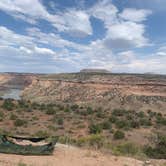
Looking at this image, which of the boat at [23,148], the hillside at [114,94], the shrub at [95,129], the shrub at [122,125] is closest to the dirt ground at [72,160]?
the boat at [23,148]

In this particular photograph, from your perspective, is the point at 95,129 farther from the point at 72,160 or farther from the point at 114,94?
the point at 114,94

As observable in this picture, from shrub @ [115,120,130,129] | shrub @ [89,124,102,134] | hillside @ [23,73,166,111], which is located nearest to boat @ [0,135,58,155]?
shrub @ [89,124,102,134]

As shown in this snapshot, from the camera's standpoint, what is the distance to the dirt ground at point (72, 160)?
10.3 metres

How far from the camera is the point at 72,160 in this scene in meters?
11.1

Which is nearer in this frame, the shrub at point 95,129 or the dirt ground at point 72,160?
the dirt ground at point 72,160

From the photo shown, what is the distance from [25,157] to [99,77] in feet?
283

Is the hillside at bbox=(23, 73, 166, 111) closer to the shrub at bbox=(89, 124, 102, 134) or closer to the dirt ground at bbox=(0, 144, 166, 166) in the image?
the shrub at bbox=(89, 124, 102, 134)

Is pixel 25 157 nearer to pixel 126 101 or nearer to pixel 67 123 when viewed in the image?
pixel 67 123

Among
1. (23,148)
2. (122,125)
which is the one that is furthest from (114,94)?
(23,148)

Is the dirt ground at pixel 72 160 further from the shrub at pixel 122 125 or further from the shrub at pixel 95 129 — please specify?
the shrub at pixel 122 125

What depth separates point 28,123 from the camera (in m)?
29.2

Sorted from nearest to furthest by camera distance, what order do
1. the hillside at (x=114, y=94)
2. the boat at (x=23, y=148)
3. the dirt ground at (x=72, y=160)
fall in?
the dirt ground at (x=72, y=160), the boat at (x=23, y=148), the hillside at (x=114, y=94)

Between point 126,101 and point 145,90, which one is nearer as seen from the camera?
point 126,101

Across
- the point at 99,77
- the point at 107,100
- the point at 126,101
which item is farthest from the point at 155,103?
the point at 99,77
